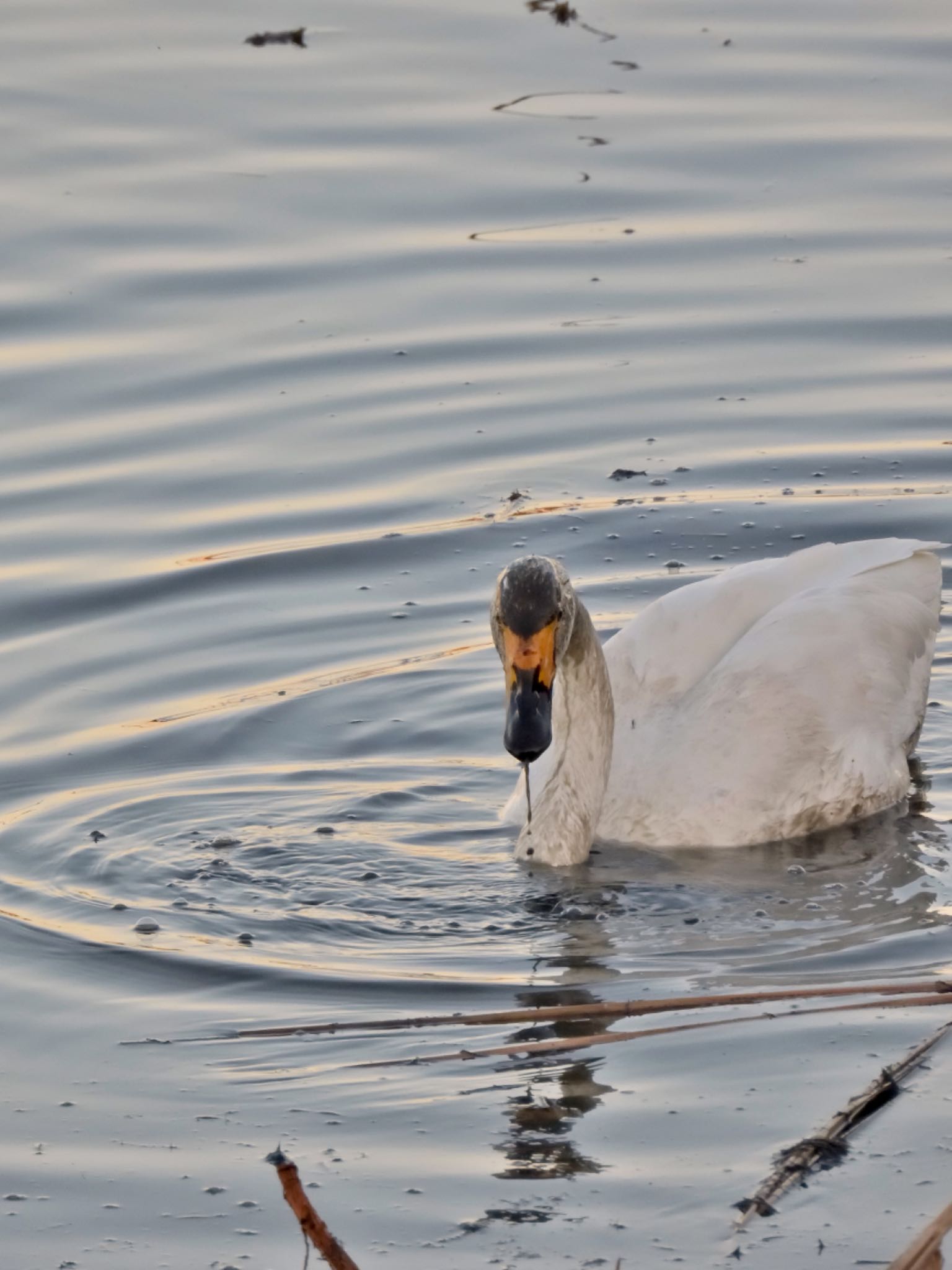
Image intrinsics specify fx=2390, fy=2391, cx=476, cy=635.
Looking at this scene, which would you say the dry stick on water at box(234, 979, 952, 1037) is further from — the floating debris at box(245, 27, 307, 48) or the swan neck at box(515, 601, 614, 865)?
the floating debris at box(245, 27, 307, 48)

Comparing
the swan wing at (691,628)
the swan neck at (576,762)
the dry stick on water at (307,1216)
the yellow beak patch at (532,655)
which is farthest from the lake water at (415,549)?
the dry stick on water at (307,1216)

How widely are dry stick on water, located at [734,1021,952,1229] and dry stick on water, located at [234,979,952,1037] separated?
0.68 feet

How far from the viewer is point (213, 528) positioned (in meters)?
12.5

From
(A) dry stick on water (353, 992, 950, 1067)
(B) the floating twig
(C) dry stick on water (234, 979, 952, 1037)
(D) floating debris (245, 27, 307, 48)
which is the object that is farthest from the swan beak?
(D) floating debris (245, 27, 307, 48)

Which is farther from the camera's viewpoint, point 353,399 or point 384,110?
point 384,110

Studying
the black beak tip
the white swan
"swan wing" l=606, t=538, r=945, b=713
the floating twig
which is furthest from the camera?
the floating twig

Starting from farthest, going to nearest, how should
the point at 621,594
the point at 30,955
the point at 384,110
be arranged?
1. the point at 384,110
2. the point at 621,594
3. the point at 30,955

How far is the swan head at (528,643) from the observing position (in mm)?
8219

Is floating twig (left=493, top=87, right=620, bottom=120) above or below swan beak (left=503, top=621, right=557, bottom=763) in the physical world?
above

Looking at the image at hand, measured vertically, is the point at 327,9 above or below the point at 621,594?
above

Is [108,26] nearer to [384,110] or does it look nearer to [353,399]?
[384,110]

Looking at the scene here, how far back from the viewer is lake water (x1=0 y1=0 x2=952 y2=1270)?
21.4 ft

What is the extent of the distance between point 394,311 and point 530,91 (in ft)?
15.1

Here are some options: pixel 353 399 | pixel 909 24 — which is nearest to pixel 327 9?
pixel 909 24
